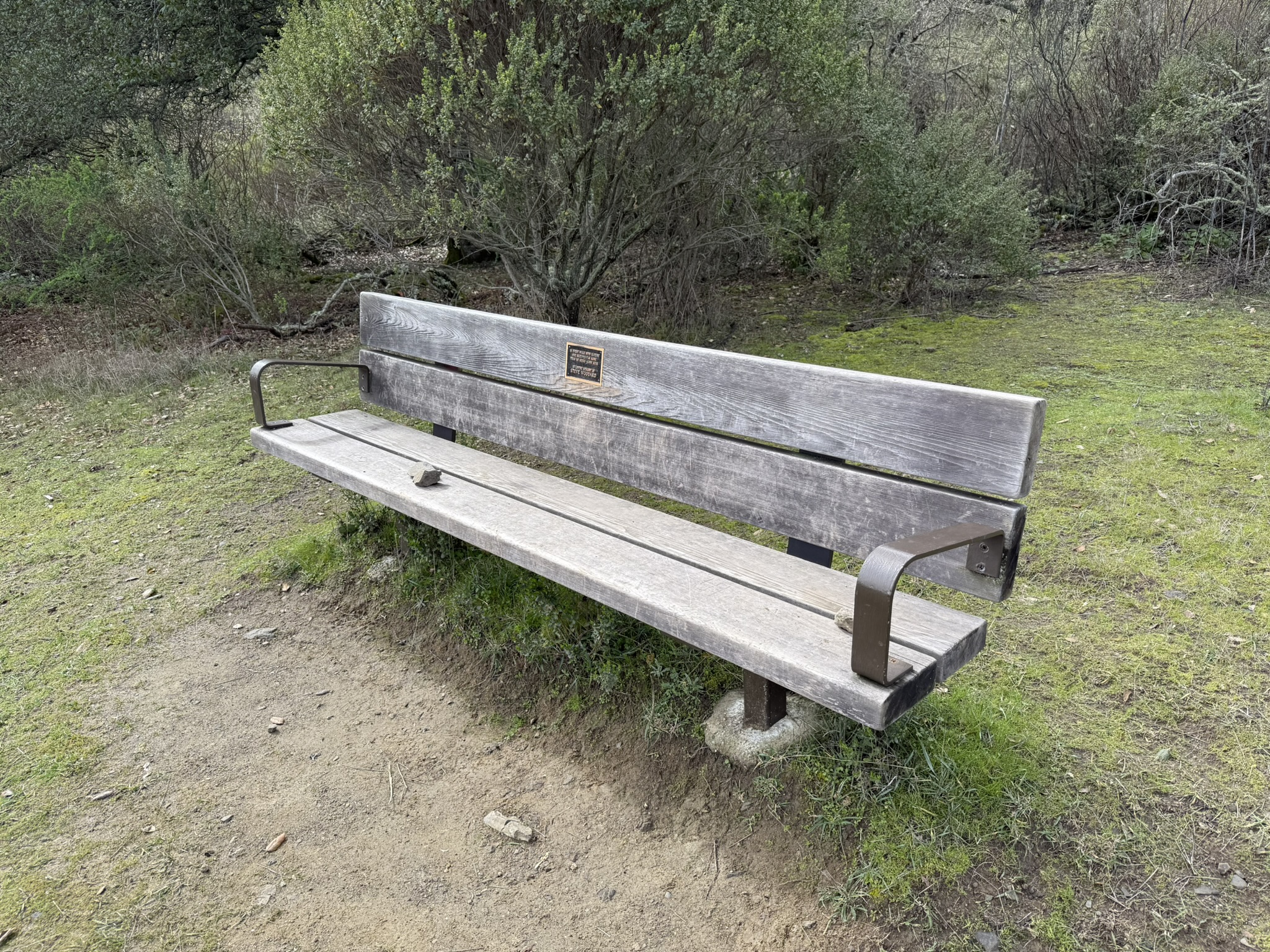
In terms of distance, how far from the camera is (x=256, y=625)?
3488 millimetres

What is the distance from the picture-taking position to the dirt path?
6.88 feet

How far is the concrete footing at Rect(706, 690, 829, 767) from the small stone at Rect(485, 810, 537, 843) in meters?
0.55

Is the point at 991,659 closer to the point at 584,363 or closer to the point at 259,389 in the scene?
the point at 584,363

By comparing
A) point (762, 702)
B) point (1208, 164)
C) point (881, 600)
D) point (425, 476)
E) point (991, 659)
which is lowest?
point (991, 659)

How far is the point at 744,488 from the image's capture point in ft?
8.53

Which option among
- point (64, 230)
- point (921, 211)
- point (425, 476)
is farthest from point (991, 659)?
point (64, 230)

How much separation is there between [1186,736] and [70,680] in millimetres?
3632

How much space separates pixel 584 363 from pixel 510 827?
5.07ft

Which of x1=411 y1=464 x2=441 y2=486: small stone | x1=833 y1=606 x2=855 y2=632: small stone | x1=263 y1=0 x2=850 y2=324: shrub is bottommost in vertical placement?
x1=411 y1=464 x2=441 y2=486: small stone

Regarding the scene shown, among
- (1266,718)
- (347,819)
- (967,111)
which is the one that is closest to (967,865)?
(1266,718)

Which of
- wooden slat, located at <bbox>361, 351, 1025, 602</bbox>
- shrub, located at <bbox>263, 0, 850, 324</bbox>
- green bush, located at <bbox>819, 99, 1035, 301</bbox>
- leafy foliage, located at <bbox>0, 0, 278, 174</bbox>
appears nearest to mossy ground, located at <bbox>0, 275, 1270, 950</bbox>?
wooden slat, located at <bbox>361, 351, 1025, 602</bbox>

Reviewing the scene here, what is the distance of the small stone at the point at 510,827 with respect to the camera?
2.37 m

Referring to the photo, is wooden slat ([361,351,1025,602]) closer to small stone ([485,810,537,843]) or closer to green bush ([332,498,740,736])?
green bush ([332,498,740,736])

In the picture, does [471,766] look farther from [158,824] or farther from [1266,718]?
[1266,718]
